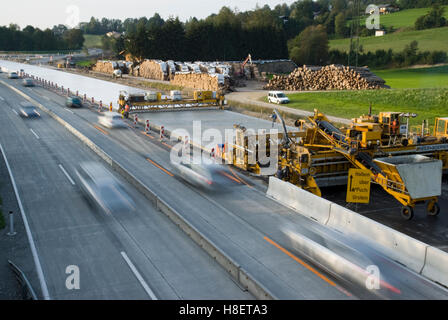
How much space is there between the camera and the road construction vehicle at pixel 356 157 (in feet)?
59.1

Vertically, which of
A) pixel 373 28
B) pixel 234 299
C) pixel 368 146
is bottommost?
pixel 234 299

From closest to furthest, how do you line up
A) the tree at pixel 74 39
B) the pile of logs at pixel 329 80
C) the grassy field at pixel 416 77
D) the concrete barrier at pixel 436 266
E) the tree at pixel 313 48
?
the concrete barrier at pixel 436 266 → the pile of logs at pixel 329 80 → the grassy field at pixel 416 77 → the tree at pixel 313 48 → the tree at pixel 74 39

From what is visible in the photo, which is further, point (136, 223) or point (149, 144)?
point (149, 144)

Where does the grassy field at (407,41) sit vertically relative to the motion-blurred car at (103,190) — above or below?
above

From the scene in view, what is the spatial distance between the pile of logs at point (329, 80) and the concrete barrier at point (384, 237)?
45085 millimetres

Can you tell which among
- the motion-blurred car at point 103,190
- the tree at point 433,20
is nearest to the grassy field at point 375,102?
the motion-blurred car at point 103,190

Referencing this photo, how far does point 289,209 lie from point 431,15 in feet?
349

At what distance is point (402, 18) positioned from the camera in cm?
12950

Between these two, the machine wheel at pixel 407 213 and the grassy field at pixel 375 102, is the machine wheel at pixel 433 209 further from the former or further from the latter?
the grassy field at pixel 375 102

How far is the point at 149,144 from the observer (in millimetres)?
30641

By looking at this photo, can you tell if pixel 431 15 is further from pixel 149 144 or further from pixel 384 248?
pixel 384 248

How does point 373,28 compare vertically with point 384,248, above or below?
above

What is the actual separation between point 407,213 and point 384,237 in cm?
393

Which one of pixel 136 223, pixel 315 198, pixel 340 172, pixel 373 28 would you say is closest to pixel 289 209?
pixel 315 198
